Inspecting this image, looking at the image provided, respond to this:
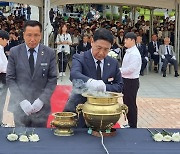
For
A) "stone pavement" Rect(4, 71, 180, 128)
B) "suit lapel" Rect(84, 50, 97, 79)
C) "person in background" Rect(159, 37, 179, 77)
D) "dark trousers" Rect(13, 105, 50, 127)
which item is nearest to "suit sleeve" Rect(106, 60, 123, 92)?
"suit lapel" Rect(84, 50, 97, 79)

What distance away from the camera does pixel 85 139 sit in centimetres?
312

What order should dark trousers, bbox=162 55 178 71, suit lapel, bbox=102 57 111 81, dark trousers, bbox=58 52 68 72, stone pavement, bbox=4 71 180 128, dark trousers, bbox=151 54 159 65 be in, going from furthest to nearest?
dark trousers, bbox=151 54 159 65, dark trousers, bbox=162 55 178 71, dark trousers, bbox=58 52 68 72, stone pavement, bbox=4 71 180 128, suit lapel, bbox=102 57 111 81

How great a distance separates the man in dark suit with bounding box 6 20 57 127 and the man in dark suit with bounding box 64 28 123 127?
1.47 ft

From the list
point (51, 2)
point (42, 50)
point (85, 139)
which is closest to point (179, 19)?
point (51, 2)

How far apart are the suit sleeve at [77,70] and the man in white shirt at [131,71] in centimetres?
267

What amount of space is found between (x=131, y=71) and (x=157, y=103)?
3078 mm

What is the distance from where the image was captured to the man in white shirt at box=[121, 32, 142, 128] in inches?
247

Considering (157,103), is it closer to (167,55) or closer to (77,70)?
(167,55)

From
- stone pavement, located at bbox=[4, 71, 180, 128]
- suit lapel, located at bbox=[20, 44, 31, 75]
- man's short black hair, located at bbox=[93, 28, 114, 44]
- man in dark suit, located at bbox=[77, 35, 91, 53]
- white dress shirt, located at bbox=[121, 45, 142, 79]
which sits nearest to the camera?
man's short black hair, located at bbox=[93, 28, 114, 44]

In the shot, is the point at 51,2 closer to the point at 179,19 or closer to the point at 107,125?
the point at 179,19

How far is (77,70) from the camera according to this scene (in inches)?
140

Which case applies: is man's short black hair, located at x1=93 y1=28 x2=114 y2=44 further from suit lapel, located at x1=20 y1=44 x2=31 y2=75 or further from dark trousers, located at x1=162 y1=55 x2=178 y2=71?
dark trousers, located at x1=162 y1=55 x2=178 y2=71

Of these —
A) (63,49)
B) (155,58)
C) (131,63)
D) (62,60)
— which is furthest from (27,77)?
(155,58)

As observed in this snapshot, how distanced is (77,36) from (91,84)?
39.3 ft
